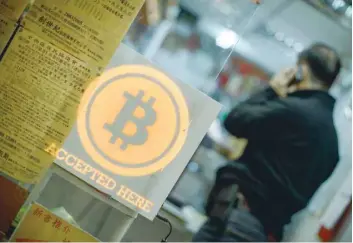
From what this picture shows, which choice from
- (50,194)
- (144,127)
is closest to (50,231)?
(50,194)

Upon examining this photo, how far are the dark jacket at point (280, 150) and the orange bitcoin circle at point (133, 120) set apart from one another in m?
0.49

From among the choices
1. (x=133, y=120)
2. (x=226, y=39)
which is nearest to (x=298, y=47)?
(x=226, y=39)

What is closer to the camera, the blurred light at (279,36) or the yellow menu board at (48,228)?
the yellow menu board at (48,228)

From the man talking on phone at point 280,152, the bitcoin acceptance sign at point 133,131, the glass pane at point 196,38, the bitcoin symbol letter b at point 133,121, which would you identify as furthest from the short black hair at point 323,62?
the bitcoin symbol letter b at point 133,121

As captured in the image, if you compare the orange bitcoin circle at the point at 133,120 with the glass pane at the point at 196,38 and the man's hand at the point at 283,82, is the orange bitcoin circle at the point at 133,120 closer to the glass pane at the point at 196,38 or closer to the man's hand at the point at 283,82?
the glass pane at the point at 196,38

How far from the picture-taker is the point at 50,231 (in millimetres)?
1832

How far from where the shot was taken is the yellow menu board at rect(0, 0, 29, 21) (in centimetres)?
173

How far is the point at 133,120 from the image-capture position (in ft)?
5.74

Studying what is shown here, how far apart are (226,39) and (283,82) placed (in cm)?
63

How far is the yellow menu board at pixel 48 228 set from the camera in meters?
1.83

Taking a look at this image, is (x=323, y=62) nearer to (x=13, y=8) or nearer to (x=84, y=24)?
(x=84, y=24)

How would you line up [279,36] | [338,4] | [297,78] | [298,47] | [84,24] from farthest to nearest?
[279,36], [298,47], [297,78], [338,4], [84,24]

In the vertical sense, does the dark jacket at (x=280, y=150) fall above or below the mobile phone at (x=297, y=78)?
below

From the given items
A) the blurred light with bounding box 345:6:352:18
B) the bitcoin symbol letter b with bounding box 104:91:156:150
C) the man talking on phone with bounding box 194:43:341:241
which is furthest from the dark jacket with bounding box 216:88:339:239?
the bitcoin symbol letter b with bounding box 104:91:156:150
